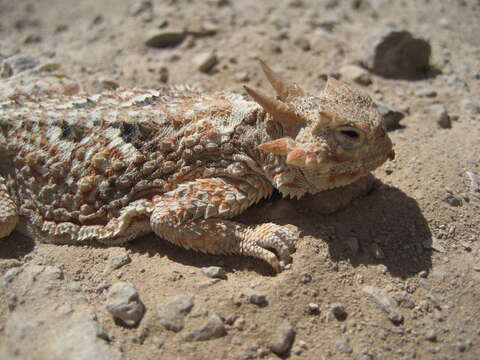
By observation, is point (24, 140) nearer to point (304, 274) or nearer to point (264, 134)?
point (264, 134)

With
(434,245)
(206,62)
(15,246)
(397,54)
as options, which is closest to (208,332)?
(434,245)

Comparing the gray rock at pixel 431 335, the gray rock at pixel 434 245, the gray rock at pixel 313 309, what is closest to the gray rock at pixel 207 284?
the gray rock at pixel 313 309

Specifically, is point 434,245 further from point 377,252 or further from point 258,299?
point 258,299

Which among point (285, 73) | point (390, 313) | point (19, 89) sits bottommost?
point (390, 313)

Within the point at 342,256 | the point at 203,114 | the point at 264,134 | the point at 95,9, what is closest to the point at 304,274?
the point at 342,256

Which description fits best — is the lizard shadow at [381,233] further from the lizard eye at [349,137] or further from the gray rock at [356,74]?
the gray rock at [356,74]

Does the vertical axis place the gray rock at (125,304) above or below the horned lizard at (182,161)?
below

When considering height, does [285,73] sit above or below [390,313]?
above
